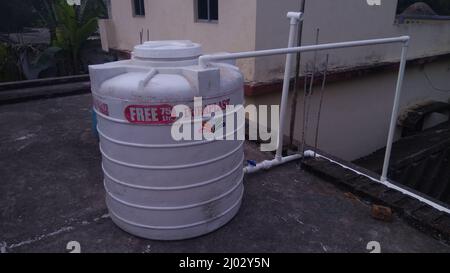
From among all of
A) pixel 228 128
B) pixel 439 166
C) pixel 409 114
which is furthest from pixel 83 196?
pixel 409 114

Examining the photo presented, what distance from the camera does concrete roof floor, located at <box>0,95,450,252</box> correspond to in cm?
236

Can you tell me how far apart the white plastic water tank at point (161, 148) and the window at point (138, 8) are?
214 inches

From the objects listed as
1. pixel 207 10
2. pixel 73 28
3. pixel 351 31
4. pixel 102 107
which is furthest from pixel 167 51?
pixel 73 28

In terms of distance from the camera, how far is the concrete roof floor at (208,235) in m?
2.36

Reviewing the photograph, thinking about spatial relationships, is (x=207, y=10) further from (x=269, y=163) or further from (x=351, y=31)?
(x=269, y=163)

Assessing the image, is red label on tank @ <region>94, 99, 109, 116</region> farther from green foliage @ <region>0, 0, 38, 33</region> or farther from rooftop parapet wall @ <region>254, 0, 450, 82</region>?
green foliage @ <region>0, 0, 38, 33</region>

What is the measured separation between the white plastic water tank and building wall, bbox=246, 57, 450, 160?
9.02 feet

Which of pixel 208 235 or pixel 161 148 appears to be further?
pixel 208 235

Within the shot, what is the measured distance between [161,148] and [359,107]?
552 centimetres

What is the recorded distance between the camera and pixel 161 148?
214 cm

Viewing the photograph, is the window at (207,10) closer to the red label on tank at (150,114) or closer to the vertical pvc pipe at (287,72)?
the vertical pvc pipe at (287,72)

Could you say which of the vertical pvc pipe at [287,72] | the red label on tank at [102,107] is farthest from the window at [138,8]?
the red label on tank at [102,107]
